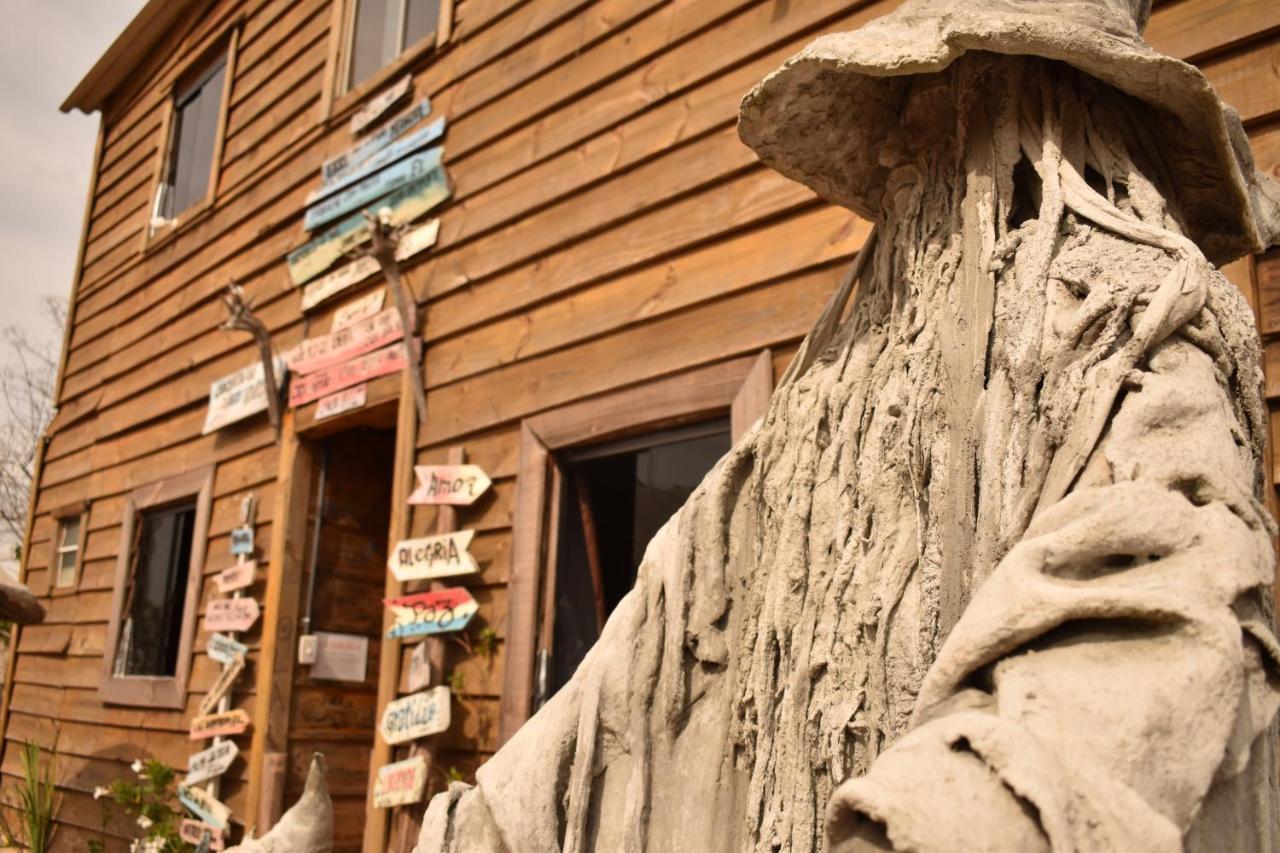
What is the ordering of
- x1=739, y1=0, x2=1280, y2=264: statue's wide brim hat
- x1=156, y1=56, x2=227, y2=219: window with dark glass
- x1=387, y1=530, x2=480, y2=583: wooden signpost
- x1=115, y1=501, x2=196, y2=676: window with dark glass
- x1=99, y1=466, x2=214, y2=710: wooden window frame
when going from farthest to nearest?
x1=156, y1=56, x2=227, y2=219: window with dark glass → x1=115, y1=501, x2=196, y2=676: window with dark glass → x1=99, y1=466, x2=214, y2=710: wooden window frame → x1=387, y1=530, x2=480, y2=583: wooden signpost → x1=739, y1=0, x2=1280, y2=264: statue's wide brim hat

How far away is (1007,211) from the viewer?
121 centimetres

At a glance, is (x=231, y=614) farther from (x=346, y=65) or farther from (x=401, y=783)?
(x=346, y=65)

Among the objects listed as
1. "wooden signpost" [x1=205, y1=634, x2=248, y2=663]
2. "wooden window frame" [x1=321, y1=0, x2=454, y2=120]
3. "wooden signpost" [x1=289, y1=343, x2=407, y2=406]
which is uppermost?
"wooden window frame" [x1=321, y1=0, x2=454, y2=120]

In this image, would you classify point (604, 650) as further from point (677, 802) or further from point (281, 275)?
point (281, 275)

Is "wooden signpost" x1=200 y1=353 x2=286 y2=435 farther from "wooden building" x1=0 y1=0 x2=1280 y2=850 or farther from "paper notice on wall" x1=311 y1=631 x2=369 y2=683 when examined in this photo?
"paper notice on wall" x1=311 y1=631 x2=369 y2=683

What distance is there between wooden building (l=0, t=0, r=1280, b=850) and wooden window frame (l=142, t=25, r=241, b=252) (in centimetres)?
2

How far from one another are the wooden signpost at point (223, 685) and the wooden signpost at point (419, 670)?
1422mm

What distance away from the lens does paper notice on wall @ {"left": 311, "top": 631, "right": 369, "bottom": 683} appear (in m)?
4.99

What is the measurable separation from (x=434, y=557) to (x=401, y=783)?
0.78m

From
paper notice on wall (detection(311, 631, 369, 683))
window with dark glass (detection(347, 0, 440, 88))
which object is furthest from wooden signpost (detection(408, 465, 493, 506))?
window with dark glass (detection(347, 0, 440, 88))

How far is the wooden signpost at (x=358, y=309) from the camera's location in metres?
4.79

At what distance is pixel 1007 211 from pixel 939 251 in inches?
3.6

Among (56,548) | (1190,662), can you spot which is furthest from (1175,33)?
(56,548)

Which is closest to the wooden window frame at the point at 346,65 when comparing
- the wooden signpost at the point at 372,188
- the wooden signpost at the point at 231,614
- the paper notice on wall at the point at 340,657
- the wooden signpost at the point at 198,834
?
the wooden signpost at the point at 372,188
